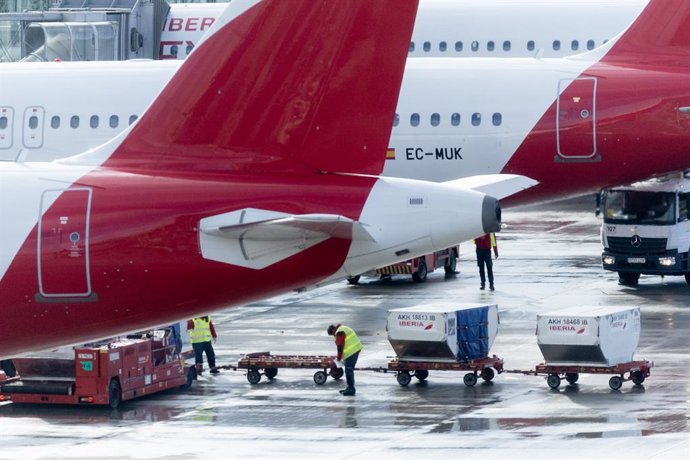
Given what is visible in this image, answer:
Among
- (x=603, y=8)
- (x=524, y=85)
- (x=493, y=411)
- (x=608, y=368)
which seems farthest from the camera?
(x=603, y=8)

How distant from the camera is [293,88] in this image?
17.9 m

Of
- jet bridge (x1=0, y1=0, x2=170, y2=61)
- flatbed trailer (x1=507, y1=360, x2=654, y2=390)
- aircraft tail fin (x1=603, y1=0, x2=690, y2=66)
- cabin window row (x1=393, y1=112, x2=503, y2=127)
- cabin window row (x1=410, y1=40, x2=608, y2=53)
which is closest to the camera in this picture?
flatbed trailer (x1=507, y1=360, x2=654, y2=390)

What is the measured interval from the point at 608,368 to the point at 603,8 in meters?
29.5

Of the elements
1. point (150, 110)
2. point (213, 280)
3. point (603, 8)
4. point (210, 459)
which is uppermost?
point (603, 8)

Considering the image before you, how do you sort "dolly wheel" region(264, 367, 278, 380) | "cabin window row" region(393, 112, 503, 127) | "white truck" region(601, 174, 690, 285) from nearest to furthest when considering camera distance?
"dolly wheel" region(264, 367, 278, 380), "cabin window row" region(393, 112, 503, 127), "white truck" region(601, 174, 690, 285)

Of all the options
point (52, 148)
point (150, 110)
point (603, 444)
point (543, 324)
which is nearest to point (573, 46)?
point (52, 148)

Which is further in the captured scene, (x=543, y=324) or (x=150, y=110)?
(x=543, y=324)

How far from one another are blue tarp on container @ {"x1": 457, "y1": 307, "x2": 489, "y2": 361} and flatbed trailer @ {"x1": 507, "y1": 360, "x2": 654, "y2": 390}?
140 centimetres

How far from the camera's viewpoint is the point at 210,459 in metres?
24.2

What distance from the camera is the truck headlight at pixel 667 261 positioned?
42.0 meters

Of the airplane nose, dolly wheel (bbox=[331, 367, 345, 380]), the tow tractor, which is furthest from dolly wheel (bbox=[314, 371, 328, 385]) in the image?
the airplane nose

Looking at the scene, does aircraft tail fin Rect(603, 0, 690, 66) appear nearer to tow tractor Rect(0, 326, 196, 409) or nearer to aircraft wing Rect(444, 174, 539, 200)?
tow tractor Rect(0, 326, 196, 409)

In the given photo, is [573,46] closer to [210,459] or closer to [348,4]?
[210,459]

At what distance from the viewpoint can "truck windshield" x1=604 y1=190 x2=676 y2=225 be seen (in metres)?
42.0
